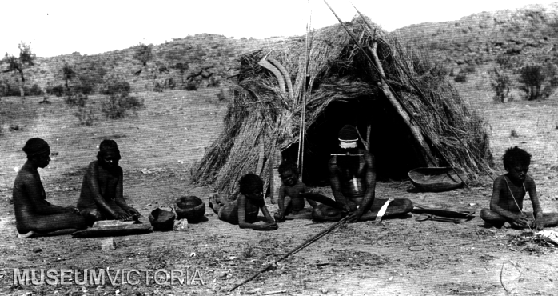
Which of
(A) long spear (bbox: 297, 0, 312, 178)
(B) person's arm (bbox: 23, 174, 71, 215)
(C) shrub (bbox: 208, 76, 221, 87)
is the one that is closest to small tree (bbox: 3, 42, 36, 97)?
(C) shrub (bbox: 208, 76, 221, 87)

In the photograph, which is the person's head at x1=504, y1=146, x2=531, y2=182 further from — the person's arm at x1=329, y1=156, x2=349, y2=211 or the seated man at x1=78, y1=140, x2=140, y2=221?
the seated man at x1=78, y1=140, x2=140, y2=221

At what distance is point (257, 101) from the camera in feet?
27.1

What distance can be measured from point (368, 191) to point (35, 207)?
345 centimetres

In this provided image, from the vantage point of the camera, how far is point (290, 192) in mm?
6559

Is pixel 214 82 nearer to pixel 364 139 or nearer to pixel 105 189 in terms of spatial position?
pixel 364 139

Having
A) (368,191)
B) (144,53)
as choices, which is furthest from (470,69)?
(368,191)

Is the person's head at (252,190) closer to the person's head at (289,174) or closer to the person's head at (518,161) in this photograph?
the person's head at (289,174)

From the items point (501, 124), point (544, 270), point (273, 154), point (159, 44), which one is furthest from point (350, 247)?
point (159, 44)

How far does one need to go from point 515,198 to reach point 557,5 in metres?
39.6

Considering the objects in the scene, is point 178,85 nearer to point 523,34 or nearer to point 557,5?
point 523,34

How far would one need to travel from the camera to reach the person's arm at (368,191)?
6121 millimetres

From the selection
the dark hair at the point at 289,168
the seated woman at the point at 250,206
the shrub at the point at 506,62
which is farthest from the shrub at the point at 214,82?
the seated woman at the point at 250,206

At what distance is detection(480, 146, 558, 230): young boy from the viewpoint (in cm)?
545

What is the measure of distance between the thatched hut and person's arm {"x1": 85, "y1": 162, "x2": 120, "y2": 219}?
6.62 ft
